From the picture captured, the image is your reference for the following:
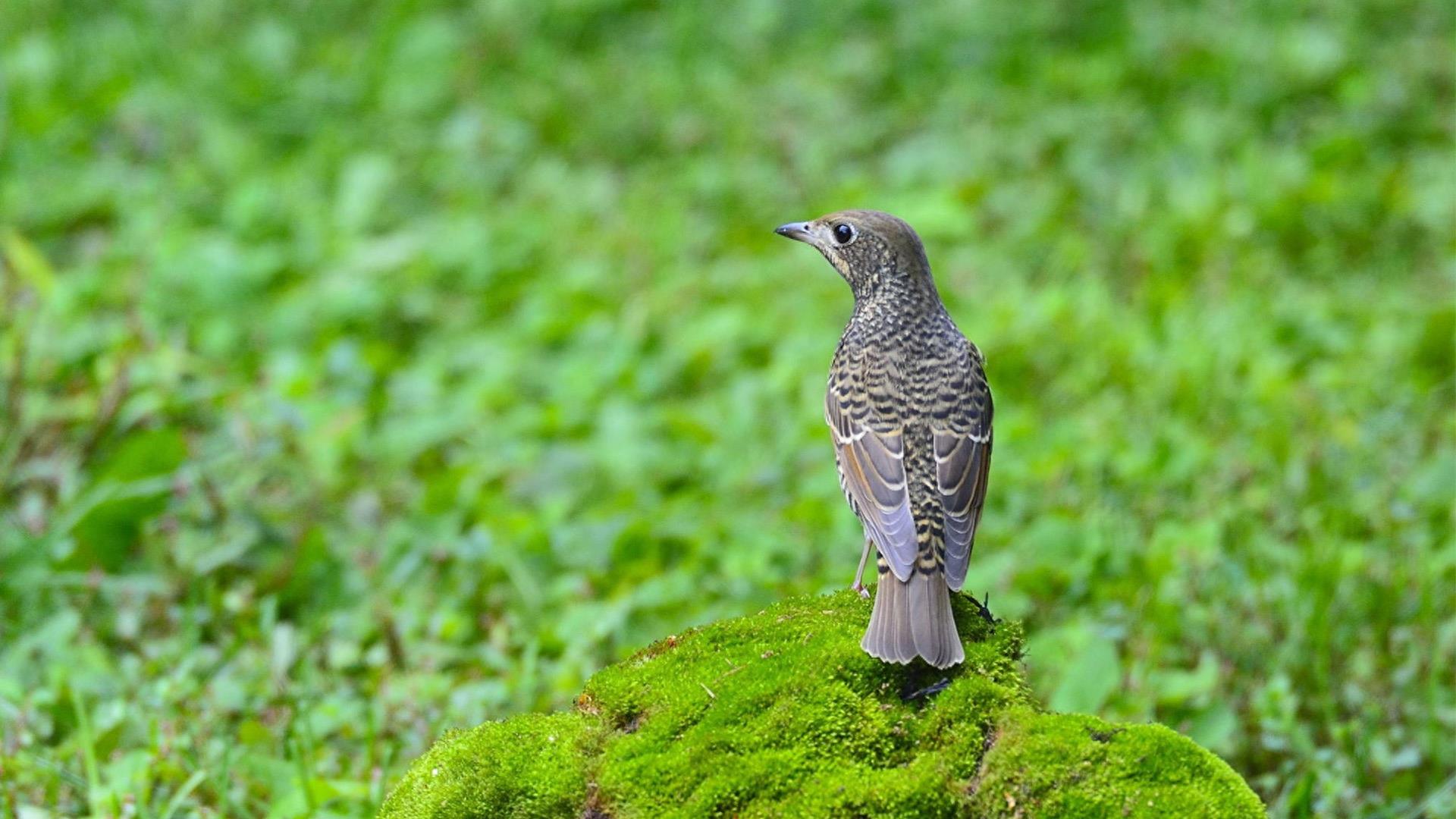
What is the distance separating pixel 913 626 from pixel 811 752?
340 mm

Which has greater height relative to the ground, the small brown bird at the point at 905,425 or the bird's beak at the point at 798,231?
the bird's beak at the point at 798,231

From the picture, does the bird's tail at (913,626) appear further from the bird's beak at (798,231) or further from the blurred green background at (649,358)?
the blurred green background at (649,358)

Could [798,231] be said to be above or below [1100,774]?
above

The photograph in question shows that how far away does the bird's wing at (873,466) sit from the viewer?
138 inches

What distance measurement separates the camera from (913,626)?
3.17 metres

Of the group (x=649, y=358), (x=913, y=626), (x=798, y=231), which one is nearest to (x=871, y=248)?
(x=798, y=231)

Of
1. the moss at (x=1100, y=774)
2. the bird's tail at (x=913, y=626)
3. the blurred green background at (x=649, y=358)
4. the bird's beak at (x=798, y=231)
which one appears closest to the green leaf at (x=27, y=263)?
the blurred green background at (x=649, y=358)

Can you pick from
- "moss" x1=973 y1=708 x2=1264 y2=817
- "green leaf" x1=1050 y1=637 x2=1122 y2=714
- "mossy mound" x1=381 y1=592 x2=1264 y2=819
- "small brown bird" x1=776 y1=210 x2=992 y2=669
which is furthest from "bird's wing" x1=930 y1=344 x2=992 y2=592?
"green leaf" x1=1050 y1=637 x2=1122 y2=714

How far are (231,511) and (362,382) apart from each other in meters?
1.69

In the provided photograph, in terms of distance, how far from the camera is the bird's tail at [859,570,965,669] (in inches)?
123

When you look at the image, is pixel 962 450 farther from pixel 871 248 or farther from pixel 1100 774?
pixel 1100 774

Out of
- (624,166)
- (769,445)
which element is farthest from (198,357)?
(624,166)

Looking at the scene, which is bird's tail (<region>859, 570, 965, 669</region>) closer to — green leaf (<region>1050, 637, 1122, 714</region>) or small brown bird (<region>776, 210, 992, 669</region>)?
small brown bird (<region>776, 210, 992, 669</region>)

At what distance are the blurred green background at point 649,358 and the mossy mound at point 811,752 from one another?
1.12m
